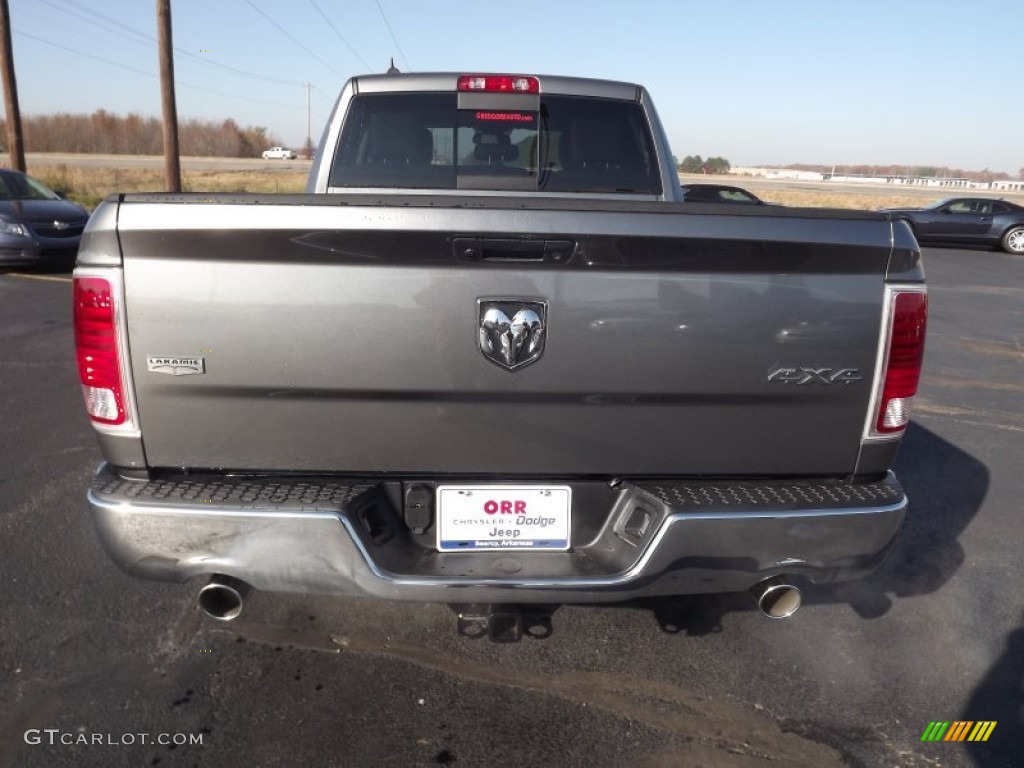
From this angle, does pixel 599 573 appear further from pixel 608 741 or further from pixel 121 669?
pixel 121 669

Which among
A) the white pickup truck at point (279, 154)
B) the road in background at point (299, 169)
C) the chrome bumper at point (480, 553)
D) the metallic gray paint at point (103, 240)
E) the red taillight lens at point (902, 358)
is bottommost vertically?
the chrome bumper at point (480, 553)

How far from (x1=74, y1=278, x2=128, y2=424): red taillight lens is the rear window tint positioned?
5.71ft

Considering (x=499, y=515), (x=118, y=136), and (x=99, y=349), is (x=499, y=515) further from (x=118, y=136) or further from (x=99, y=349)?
(x=118, y=136)

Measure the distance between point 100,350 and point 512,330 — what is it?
1.16 metres

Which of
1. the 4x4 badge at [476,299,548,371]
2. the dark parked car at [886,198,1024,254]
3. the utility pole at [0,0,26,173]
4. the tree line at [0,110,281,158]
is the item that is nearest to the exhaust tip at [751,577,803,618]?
the 4x4 badge at [476,299,548,371]

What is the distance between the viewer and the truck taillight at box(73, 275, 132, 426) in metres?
2.19

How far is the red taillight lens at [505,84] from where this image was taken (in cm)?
365

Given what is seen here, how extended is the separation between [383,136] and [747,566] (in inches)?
104

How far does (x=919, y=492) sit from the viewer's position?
15.5 feet

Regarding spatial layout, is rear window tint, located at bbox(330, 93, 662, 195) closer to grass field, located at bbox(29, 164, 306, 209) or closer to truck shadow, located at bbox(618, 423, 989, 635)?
truck shadow, located at bbox(618, 423, 989, 635)

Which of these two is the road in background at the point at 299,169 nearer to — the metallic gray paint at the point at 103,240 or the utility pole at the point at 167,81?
the utility pole at the point at 167,81

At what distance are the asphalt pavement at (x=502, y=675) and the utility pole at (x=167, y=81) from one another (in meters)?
17.8

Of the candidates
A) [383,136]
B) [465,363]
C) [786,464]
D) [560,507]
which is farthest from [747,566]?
[383,136]

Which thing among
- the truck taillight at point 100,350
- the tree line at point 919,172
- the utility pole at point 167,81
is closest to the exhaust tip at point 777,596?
the truck taillight at point 100,350
